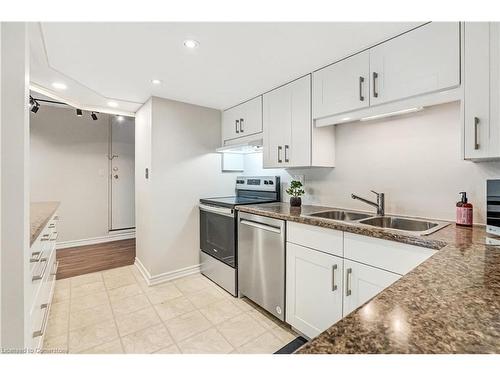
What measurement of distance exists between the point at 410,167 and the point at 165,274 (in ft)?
9.01

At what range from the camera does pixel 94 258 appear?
11.8 ft

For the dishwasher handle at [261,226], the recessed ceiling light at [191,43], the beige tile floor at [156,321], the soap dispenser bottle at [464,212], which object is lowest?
the beige tile floor at [156,321]

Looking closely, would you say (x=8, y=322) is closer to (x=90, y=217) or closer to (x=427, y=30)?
(x=427, y=30)

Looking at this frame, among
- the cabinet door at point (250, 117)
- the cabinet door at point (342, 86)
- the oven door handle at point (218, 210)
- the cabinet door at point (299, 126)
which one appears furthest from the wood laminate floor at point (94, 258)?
the cabinet door at point (342, 86)

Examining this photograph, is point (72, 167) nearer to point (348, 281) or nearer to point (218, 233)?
point (218, 233)

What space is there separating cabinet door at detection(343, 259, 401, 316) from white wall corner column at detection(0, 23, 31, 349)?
161cm

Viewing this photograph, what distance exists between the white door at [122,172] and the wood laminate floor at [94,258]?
50cm

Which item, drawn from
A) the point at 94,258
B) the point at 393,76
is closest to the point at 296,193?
the point at 393,76

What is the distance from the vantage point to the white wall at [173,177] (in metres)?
2.78

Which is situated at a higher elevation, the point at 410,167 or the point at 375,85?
the point at 375,85

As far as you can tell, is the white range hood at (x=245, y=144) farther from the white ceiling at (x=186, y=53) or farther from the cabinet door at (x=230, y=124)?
the white ceiling at (x=186, y=53)

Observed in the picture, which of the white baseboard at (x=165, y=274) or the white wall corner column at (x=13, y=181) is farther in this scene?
the white baseboard at (x=165, y=274)

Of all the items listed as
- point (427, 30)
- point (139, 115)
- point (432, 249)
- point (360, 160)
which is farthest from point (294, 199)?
point (139, 115)
